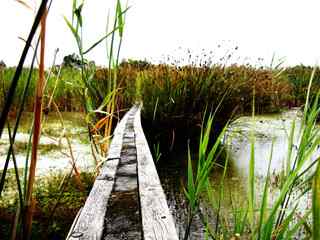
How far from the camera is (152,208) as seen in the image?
844 millimetres

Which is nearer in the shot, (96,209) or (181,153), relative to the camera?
(96,209)

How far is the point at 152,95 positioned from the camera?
10.7ft

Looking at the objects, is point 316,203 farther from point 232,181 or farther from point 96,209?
point 232,181

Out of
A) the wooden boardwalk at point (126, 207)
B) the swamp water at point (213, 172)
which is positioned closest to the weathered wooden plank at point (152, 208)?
the wooden boardwalk at point (126, 207)

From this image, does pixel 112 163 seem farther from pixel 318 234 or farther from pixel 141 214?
pixel 318 234

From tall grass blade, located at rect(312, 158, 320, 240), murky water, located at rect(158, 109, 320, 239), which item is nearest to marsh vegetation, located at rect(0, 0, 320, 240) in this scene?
murky water, located at rect(158, 109, 320, 239)

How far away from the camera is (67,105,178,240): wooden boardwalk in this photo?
0.74 m

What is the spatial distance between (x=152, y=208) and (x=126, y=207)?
99 mm

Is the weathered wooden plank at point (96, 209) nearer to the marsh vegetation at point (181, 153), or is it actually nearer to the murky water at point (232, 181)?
the marsh vegetation at point (181, 153)

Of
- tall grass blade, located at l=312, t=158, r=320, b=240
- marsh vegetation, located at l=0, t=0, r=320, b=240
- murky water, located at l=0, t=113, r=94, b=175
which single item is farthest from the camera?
murky water, located at l=0, t=113, r=94, b=175

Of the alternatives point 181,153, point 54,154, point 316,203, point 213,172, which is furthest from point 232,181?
point 316,203

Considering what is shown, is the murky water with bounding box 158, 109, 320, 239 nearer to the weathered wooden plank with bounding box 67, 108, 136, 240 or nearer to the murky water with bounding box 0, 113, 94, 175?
the weathered wooden plank with bounding box 67, 108, 136, 240

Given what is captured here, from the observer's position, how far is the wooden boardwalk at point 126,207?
74 centimetres

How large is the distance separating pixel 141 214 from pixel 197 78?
98.8 inches
